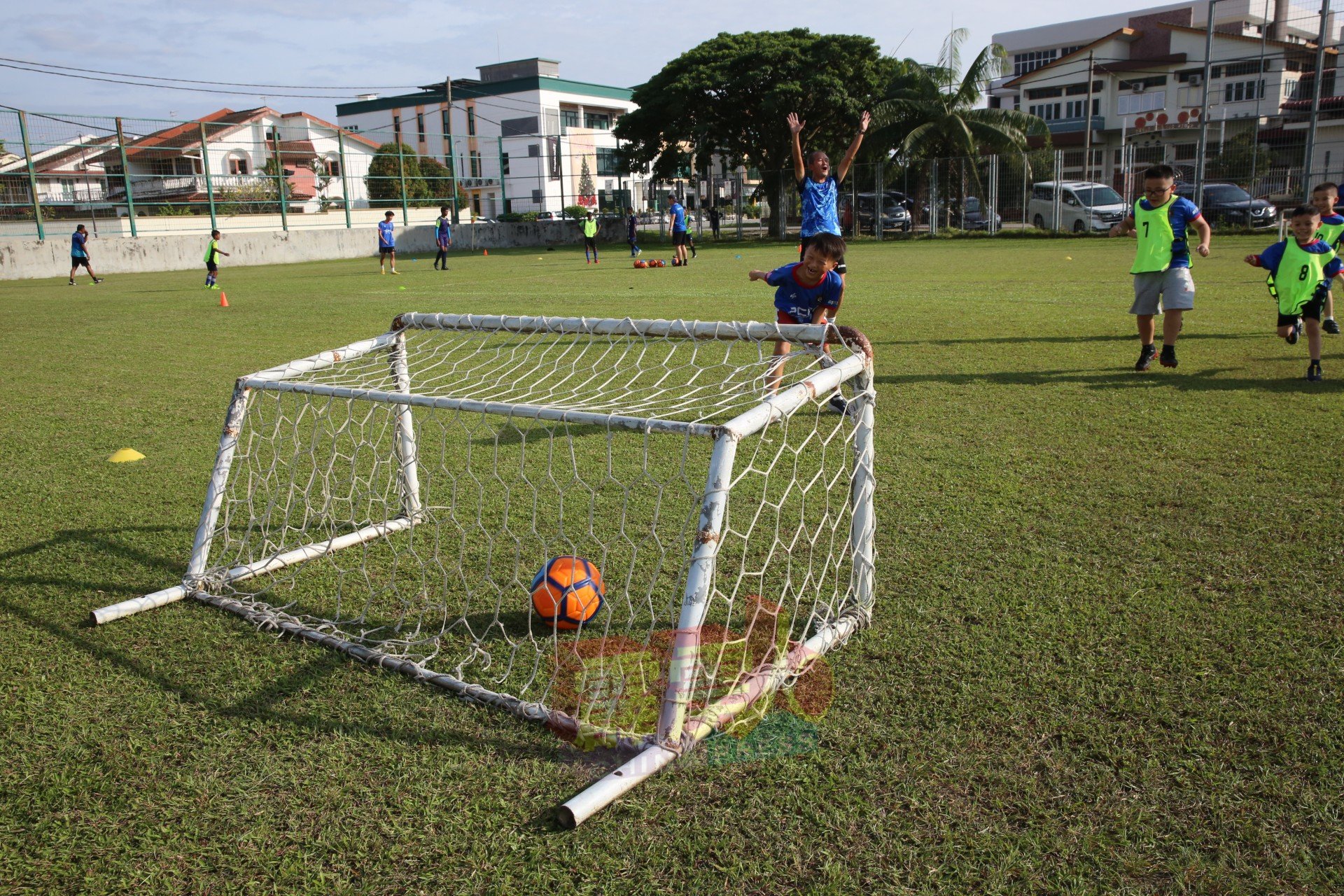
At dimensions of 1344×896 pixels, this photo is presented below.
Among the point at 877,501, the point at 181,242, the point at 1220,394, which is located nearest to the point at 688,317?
the point at 1220,394

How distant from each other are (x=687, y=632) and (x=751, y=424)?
588 mm

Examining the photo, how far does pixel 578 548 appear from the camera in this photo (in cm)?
389

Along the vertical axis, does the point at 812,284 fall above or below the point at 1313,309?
above

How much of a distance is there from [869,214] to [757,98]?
580 centimetres

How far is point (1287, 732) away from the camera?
2.44 meters

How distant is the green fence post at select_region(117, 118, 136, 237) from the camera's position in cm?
2581

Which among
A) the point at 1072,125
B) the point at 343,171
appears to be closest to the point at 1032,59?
the point at 1072,125

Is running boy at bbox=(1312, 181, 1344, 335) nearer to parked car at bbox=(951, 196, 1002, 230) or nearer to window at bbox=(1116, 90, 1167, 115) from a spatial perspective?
parked car at bbox=(951, 196, 1002, 230)

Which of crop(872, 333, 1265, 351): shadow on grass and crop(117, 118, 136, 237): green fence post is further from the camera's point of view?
crop(117, 118, 136, 237): green fence post

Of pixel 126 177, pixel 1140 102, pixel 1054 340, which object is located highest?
pixel 1140 102

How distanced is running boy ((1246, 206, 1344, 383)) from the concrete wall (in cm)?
2753

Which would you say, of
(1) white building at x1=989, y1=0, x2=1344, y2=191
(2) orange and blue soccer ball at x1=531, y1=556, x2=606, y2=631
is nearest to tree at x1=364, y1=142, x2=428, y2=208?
(1) white building at x1=989, y1=0, x2=1344, y2=191

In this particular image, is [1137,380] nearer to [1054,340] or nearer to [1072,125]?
[1054,340]
